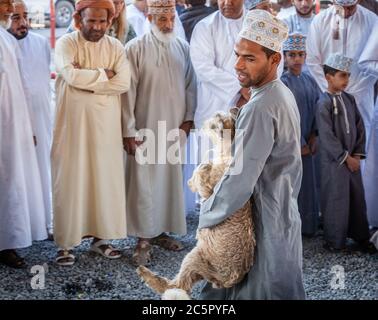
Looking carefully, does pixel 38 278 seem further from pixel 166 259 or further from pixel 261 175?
pixel 261 175

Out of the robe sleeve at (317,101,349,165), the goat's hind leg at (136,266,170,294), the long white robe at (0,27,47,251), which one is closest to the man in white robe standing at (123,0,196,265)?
the long white robe at (0,27,47,251)

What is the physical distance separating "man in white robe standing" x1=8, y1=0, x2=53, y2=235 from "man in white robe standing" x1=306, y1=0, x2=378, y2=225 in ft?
6.93

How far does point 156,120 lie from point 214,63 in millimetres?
640

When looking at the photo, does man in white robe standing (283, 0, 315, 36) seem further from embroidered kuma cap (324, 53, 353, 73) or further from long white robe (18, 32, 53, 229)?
long white robe (18, 32, 53, 229)

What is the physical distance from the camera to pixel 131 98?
4.44 metres

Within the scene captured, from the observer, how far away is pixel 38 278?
13.2ft

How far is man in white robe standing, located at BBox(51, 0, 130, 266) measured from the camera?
413 centimetres

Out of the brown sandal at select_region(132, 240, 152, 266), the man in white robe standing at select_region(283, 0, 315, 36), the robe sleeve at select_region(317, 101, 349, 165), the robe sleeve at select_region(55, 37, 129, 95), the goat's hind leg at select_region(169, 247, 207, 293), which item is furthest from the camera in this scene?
the man in white robe standing at select_region(283, 0, 315, 36)

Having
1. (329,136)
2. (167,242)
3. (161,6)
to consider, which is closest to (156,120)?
(161,6)

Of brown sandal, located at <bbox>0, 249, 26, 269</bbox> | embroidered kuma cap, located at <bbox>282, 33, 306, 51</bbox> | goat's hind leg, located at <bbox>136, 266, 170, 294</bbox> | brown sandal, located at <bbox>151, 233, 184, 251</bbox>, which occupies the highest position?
embroidered kuma cap, located at <bbox>282, 33, 306, 51</bbox>

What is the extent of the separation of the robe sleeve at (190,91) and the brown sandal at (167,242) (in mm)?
893

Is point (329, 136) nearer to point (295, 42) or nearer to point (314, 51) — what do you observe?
point (295, 42)

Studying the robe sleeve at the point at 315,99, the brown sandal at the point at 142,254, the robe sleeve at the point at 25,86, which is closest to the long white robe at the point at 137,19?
the robe sleeve at the point at 25,86
